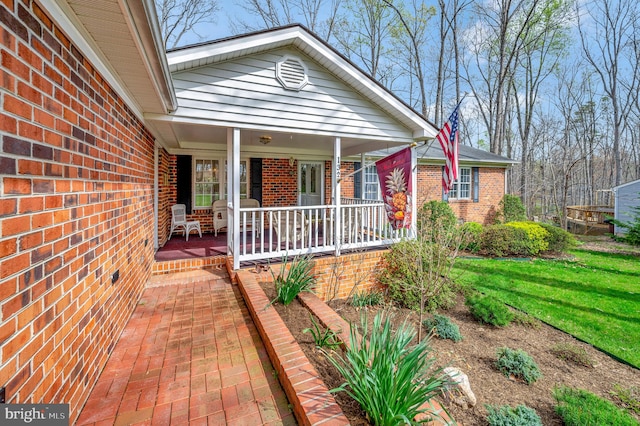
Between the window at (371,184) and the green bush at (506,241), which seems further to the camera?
the window at (371,184)

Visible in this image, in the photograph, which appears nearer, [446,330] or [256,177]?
[446,330]

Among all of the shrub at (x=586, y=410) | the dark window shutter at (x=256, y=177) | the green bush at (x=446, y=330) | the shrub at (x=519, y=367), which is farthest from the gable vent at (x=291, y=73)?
the shrub at (x=586, y=410)

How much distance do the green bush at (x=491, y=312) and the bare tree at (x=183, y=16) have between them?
18224mm

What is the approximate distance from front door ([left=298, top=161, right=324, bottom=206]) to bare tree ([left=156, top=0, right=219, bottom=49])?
479 inches

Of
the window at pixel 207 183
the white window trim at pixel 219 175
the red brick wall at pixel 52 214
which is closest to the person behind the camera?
the red brick wall at pixel 52 214

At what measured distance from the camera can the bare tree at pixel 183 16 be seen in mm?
15070

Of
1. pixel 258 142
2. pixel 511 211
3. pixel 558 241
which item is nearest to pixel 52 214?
pixel 258 142

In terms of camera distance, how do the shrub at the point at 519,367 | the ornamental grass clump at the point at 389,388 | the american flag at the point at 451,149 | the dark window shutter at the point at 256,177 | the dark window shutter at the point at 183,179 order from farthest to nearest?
the dark window shutter at the point at 256,177 < the dark window shutter at the point at 183,179 < the american flag at the point at 451,149 < the shrub at the point at 519,367 < the ornamental grass clump at the point at 389,388

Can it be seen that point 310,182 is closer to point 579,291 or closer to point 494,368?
point 494,368

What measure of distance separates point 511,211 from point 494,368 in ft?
37.0

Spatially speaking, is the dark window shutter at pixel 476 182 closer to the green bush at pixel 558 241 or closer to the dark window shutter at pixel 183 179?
the green bush at pixel 558 241

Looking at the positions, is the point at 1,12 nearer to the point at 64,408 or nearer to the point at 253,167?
the point at 64,408

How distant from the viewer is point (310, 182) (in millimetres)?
9484

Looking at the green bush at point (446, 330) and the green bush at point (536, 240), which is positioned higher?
the green bush at point (536, 240)
